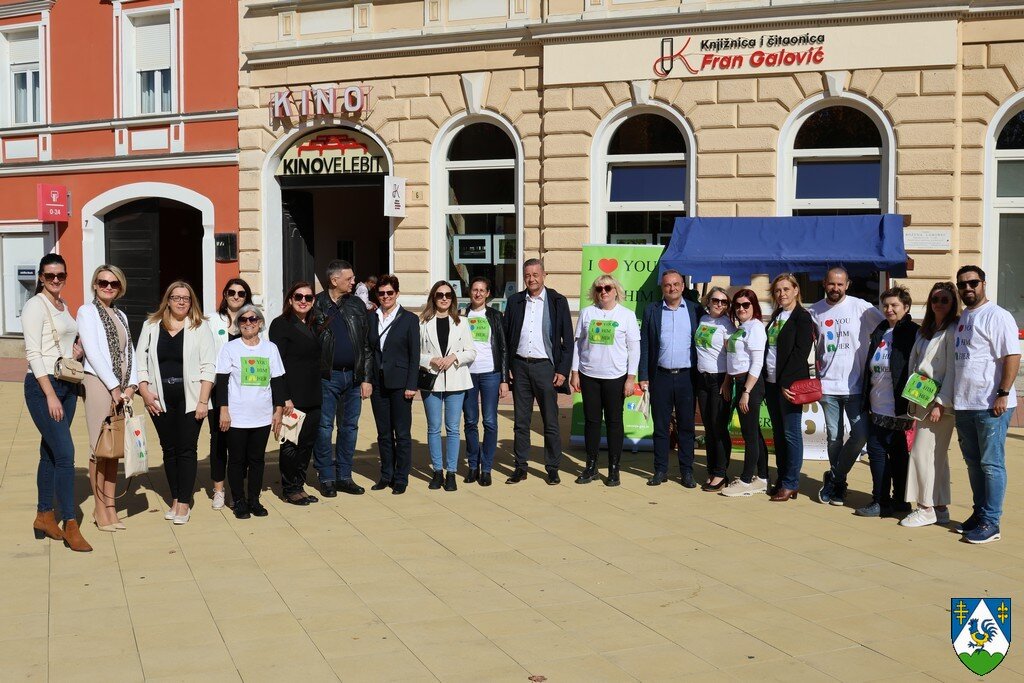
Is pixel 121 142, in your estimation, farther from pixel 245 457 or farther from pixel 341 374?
pixel 245 457

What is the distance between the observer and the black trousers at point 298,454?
27.3ft

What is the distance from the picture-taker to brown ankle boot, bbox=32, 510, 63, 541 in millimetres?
7172

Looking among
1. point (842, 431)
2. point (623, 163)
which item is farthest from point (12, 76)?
point (842, 431)

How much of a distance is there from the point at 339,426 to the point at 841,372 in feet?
12.9

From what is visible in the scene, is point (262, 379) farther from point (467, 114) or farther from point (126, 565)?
point (467, 114)

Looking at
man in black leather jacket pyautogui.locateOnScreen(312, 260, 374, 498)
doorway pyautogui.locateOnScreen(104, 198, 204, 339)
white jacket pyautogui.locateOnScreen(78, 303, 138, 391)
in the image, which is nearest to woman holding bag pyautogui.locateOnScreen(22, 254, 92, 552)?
white jacket pyautogui.locateOnScreen(78, 303, 138, 391)

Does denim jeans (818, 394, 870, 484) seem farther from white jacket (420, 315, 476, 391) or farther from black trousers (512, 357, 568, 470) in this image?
white jacket (420, 315, 476, 391)

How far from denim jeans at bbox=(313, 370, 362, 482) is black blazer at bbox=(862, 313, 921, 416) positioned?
13.0 ft

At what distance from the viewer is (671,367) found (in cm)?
919

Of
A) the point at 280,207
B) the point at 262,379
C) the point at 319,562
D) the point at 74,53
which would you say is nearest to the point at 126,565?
the point at 319,562

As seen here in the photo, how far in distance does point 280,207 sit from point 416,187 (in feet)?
9.18

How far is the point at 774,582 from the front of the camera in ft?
20.7

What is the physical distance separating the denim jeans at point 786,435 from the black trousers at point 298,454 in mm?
3532

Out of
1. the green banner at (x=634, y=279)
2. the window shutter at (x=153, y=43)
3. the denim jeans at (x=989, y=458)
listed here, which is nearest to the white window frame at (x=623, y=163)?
the green banner at (x=634, y=279)
